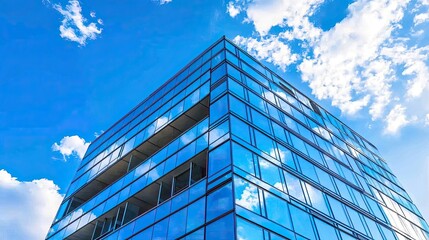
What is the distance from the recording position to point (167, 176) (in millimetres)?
20328

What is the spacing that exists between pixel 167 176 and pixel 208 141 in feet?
12.7

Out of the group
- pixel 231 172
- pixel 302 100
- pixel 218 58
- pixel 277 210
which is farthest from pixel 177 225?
pixel 302 100

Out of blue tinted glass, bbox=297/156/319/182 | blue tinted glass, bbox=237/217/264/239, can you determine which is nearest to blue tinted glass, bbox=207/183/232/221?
Result: blue tinted glass, bbox=237/217/264/239

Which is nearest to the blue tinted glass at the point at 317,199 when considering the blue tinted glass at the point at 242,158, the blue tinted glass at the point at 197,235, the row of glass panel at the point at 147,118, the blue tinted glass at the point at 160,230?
the blue tinted glass at the point at 242,158

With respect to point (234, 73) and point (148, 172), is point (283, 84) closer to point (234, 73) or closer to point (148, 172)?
point (234, 73)

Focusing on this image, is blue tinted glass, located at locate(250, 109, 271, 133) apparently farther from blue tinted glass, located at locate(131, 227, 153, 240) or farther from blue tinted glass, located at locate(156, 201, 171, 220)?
blue tinted glass, located at locate(131, 227, 153, 240)

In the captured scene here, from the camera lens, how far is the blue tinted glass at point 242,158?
16091mm

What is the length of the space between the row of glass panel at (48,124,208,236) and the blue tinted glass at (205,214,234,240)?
5555mm

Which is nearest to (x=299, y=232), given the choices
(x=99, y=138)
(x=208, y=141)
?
(x=208, y=141)

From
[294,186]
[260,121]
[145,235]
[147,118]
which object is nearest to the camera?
[145,235]

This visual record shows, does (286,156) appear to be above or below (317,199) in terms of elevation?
above

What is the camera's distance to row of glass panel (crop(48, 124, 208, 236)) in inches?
770

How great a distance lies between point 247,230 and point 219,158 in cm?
430

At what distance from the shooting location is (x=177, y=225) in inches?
631
